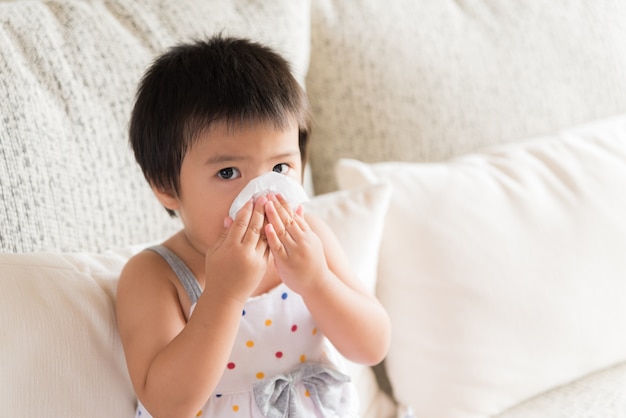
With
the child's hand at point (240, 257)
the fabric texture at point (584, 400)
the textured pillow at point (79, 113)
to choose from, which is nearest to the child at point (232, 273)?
the child's hand at point (240, 257)

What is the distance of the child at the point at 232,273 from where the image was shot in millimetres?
951

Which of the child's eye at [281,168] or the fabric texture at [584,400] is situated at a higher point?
the child's eye at [281,168]

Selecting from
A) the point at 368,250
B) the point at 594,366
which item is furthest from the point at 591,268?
the point at 368,250

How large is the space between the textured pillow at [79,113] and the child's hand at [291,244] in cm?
35

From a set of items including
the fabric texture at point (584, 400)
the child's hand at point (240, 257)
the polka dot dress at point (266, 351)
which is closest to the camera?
the child's hand at point (240, 257)

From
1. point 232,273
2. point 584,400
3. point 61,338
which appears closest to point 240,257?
point 232,273

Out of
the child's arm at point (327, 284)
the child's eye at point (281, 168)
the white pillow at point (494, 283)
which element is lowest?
the white pillow at point (494, 283)

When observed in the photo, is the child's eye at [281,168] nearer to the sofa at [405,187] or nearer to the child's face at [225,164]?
the child's face at [225,164]

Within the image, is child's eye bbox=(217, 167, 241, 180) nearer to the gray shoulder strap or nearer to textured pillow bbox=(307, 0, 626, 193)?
the gray shoulder strap

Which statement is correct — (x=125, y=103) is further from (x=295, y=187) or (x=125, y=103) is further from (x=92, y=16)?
(x=295, y=187)

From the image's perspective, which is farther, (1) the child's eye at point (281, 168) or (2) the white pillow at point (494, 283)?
(2) the white pillow at point (494, 283)

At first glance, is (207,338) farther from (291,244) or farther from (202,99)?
(202,99)

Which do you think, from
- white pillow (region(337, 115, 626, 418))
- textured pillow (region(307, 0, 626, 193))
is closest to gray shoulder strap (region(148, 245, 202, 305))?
white pillow (region(337, 115, 626, 418))

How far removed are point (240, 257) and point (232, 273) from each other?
0.02 metres
